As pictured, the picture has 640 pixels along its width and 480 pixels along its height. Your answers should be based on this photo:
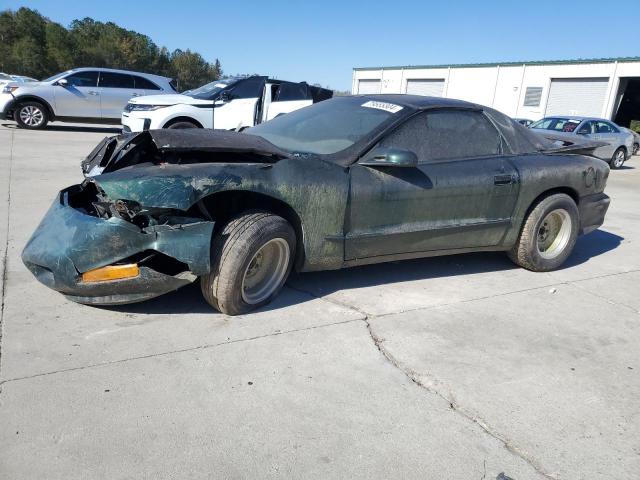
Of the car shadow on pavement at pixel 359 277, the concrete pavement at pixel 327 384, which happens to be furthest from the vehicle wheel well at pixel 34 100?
the car shadow on pavement at pixel 359 277

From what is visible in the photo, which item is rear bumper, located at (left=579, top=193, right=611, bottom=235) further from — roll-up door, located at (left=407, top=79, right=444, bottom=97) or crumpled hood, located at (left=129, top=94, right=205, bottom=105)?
roll-up door, located at (left=407, top=79, right=444, bottom=97)

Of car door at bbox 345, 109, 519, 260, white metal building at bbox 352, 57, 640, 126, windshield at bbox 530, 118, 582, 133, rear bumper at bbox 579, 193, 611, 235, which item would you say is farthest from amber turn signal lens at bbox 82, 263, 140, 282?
white metal building at bbox 352, 57, 640, 126

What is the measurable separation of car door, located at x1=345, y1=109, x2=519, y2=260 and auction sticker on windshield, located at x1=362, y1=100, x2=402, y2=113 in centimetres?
17

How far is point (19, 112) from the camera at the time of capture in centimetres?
1307

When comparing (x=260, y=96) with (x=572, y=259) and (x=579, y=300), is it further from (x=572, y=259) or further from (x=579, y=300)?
(x=579, y=300)

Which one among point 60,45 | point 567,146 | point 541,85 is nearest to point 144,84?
point 567,146

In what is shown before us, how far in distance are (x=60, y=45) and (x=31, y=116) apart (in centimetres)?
2880

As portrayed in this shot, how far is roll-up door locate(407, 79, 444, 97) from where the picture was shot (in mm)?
35344

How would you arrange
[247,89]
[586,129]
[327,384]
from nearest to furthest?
[327,384] < [247,89] < [586,129]

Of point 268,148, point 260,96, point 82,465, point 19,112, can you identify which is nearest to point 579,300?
point 268,148

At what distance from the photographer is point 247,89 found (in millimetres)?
10531

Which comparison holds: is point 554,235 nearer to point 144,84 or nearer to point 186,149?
point 186,149

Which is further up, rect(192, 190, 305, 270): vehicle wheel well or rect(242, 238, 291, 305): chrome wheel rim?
rect(192, 190, 305, 270): vehicle wheel well

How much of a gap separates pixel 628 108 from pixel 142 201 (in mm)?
34801
